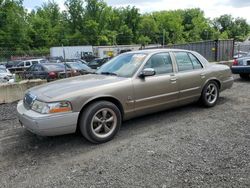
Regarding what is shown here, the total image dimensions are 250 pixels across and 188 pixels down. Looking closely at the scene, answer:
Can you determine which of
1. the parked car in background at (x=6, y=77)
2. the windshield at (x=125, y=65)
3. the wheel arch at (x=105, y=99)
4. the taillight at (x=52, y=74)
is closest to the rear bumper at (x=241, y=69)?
the windshield at (x=125, y=65)

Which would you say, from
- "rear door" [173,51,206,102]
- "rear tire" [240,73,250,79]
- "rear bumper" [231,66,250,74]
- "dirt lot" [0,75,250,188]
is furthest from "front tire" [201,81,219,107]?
"rear tire" [240,73,250,79]

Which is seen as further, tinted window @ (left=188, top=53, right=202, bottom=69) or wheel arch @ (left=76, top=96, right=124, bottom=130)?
tinted window @ (left=188, top=53, right=202, bottom=69)

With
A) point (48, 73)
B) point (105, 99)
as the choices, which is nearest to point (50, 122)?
point (105, 99)

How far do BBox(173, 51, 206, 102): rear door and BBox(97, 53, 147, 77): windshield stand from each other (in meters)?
0.93

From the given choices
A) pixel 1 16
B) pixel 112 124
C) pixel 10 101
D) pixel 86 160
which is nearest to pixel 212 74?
pixel 112 124

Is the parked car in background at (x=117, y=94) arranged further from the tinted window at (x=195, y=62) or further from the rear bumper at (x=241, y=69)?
the rear bumper at (x=241, y=69)

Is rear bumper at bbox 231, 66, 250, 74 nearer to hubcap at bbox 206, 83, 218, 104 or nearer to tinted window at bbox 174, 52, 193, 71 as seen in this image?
hubcap at bbox 206, 83, 218, 104

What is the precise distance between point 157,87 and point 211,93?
1.91 m

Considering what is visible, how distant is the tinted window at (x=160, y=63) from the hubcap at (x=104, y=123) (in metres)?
1.24

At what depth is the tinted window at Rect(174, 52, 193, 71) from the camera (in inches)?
214

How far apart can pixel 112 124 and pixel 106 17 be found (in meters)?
52.2

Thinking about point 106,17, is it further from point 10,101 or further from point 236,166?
point 236,166

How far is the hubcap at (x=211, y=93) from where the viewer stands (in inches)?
239

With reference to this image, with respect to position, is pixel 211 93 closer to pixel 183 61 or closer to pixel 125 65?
pixel 183 61
